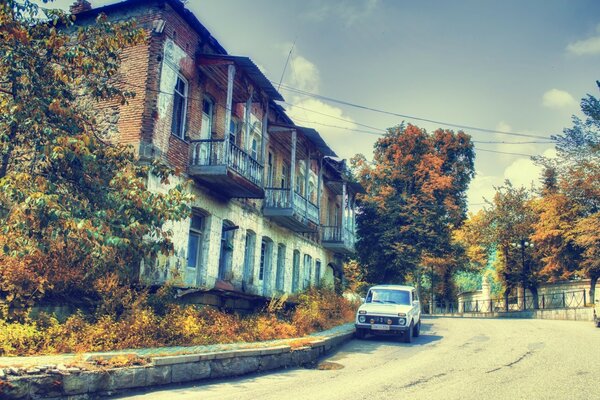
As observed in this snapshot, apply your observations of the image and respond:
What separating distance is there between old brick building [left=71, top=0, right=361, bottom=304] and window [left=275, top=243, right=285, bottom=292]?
0.04 m

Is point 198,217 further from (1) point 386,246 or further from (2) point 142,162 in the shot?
(1) point 386,246

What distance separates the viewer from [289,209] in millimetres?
20141

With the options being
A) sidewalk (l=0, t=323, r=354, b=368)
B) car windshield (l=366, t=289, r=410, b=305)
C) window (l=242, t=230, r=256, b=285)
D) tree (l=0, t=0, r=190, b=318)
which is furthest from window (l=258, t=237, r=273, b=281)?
tree (l=0, t=0, r=190, b=318)

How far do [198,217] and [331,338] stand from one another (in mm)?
5579

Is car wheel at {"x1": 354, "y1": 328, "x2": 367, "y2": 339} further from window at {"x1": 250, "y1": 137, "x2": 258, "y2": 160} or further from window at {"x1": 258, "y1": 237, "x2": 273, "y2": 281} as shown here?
window at {"x1": 250, "y1": 137, "x2": 258, "y2": 160}

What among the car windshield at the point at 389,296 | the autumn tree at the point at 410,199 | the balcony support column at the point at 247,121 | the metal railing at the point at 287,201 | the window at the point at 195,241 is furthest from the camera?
the autumn tree at the point at 410,199

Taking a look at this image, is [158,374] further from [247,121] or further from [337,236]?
[337,236]

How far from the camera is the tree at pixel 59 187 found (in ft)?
30.7

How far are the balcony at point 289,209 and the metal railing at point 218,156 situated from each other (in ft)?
12.8

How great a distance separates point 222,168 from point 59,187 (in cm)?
524

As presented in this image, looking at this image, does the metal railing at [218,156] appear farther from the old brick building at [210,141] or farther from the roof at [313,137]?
the roof at [313,137]

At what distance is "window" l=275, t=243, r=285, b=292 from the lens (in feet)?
73.5

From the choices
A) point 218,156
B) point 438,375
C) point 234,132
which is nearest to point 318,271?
point 234,132

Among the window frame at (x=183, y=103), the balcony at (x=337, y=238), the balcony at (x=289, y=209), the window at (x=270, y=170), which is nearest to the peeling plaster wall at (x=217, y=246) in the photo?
the balcony at (x=289, y=209)
